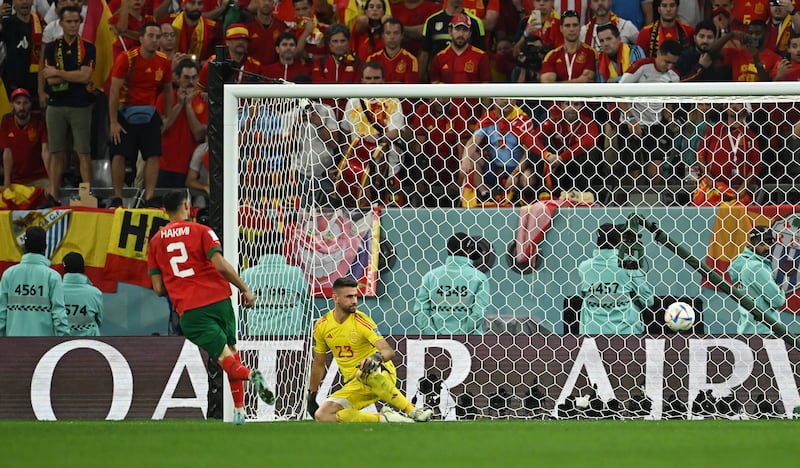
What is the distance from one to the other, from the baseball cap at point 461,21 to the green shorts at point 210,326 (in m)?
5.47

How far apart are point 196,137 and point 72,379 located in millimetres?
3588

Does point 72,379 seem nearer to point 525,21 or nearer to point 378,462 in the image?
point 378,462

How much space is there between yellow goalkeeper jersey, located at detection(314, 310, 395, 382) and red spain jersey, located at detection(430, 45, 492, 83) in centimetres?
415

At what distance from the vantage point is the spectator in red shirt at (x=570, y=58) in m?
13.5

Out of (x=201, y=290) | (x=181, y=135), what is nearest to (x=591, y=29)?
(x=181, y=135)

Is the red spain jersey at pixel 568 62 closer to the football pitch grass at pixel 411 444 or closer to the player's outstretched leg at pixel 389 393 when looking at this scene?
the player's outstretched leg at pixel 389 393

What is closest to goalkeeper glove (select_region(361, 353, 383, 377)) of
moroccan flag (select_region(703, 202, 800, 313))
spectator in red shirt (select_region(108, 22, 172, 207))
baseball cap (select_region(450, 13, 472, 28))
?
moroccan flag (select_region(703, 202, 800, 313))

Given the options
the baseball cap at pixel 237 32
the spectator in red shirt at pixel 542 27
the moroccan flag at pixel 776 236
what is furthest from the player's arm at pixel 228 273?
the spectator in red shirt at pixel 542 27

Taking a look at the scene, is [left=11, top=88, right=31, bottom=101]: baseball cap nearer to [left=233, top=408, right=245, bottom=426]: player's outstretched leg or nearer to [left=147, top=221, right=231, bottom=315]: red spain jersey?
[left=147, top=221, right=231, bottom=315]: red spain jersey

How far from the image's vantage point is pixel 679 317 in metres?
10.1

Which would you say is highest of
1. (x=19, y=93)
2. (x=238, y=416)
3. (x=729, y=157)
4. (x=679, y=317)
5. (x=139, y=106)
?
→ (x=19, y=93)

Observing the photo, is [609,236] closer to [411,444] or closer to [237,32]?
[411,444]

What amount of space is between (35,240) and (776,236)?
20.9 feet

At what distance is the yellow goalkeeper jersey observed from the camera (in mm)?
9930
